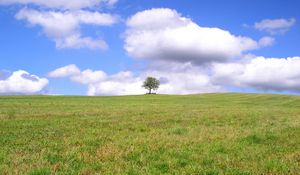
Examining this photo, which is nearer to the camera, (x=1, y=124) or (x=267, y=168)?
(x=267, y=168)

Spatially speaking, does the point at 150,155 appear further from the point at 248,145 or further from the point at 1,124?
the point at 1,124

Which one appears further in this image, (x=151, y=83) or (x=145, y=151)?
(x=151, y=83)

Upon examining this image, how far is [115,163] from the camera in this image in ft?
42.3

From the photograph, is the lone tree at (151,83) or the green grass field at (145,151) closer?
the green grass field at (145,151)

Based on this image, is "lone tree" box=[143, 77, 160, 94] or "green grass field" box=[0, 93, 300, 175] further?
"lone tree" box=[143, 77, 160, 94]

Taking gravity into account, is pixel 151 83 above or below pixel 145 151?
above

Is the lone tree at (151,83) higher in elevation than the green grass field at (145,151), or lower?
higher

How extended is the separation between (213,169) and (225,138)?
6665 millimetres

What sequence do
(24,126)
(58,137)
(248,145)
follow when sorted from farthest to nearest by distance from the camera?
(24,126) → (58,137) → (248,145)

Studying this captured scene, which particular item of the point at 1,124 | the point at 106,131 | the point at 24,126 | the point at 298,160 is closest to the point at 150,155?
the point at 298,160

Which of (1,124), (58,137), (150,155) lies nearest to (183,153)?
(150,155)

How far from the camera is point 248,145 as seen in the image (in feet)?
56.1

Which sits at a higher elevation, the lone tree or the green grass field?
the lone tree

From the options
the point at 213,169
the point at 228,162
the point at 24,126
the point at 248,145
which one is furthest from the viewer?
the point at 24,126
